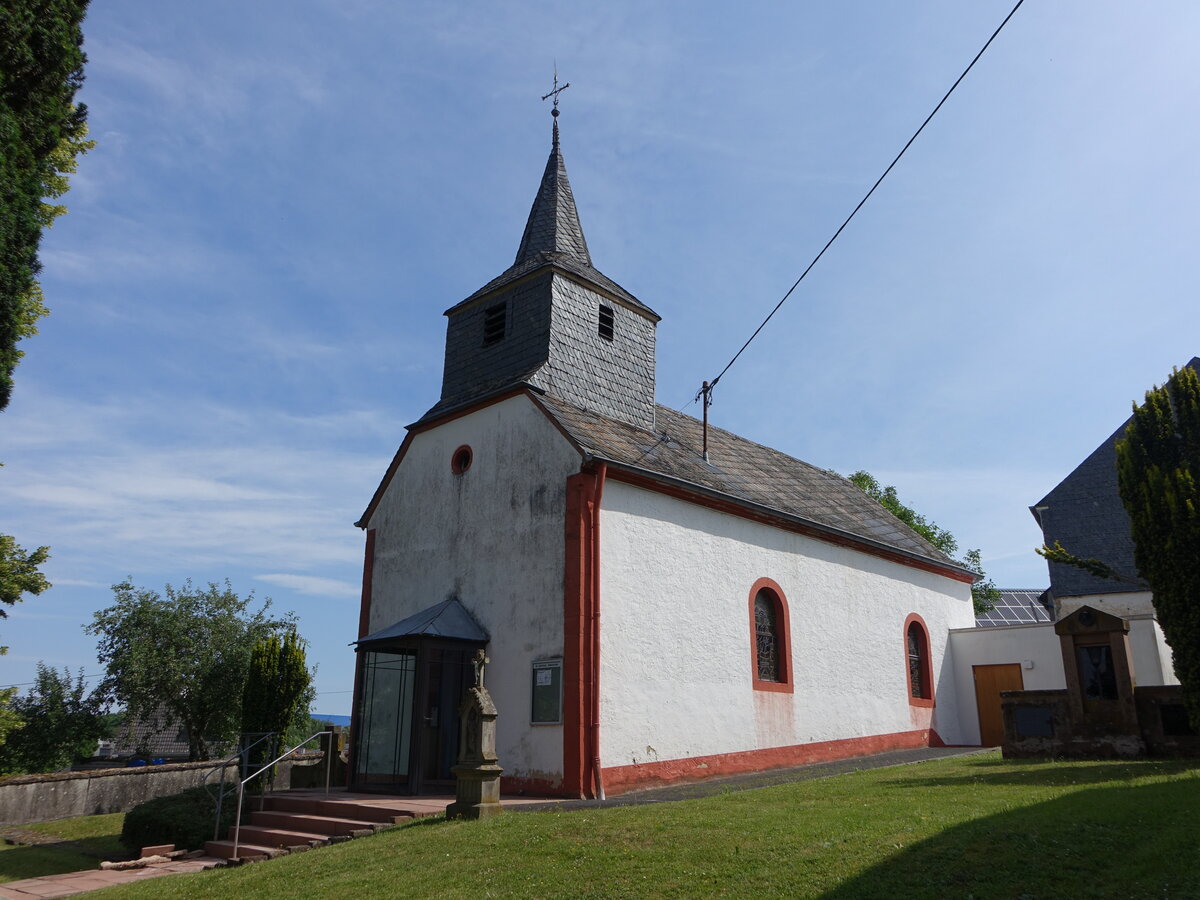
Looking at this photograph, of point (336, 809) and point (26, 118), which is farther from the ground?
point (26, 118)

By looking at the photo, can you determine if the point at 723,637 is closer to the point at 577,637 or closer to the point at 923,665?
the point at 577,637

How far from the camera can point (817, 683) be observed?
18047 mm

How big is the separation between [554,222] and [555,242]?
72 centimetres

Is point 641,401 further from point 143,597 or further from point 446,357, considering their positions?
point 143,597

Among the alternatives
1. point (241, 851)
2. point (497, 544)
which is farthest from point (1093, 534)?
point (241, 851)

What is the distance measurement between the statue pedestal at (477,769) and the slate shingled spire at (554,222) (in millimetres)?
11156

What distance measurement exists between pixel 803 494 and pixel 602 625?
31.9ft

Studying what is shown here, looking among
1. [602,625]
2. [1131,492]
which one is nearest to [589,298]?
[602,625]

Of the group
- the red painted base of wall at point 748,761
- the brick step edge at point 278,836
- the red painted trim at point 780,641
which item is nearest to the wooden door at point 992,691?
the red painted base of wall at point 748,761

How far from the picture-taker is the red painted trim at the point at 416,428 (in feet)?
53.2

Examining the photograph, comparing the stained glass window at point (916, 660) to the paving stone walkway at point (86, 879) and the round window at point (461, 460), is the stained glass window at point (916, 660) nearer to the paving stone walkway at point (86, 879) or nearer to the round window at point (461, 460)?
the round window at point (461, 460)

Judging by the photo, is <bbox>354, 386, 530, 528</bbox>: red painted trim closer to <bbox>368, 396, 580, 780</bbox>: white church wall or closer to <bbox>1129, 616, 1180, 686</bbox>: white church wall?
<bbox>368, 396, 580, 780</bbox>: white church wall

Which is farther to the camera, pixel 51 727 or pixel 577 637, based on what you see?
pixel 51 727

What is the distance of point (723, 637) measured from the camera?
15938 mm
